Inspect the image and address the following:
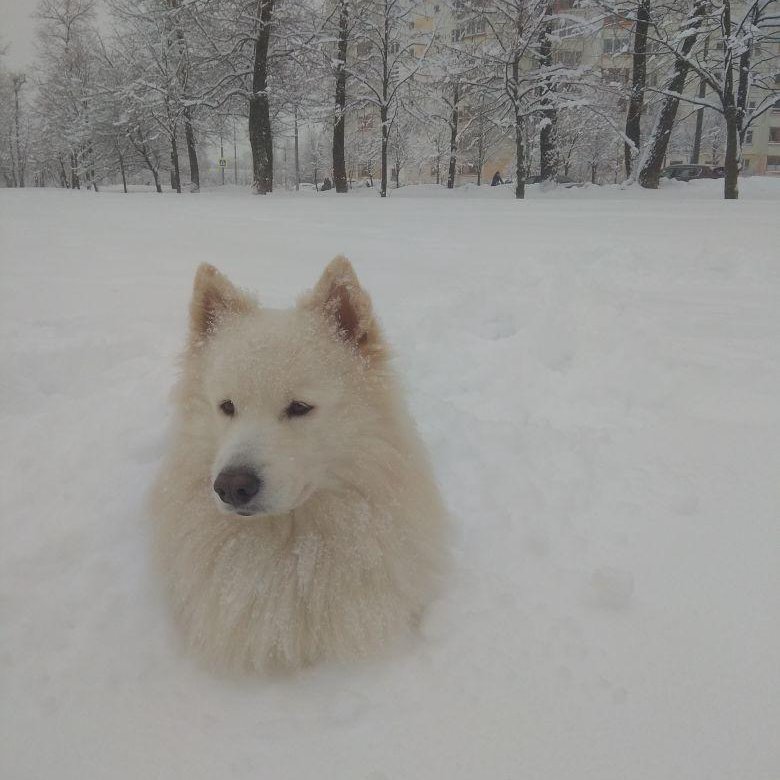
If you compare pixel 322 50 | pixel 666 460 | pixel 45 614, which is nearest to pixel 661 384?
pixel 666 460

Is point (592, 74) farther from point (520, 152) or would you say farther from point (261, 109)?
point (261, 109)

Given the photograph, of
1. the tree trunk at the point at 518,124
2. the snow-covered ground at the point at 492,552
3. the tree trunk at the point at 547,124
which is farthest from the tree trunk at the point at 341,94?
the snow-covered ground at the point at 492,552

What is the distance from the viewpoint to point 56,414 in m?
3.49

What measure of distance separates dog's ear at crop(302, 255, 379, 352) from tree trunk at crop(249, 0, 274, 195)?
18.7 m

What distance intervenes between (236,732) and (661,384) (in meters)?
3.34

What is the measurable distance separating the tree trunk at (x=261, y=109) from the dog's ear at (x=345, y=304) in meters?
18.7

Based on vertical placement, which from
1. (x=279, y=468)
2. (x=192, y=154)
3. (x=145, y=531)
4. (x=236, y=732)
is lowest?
(x=236, y=732)

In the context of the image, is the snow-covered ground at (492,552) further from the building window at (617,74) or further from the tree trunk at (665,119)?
the building window at (617,74)

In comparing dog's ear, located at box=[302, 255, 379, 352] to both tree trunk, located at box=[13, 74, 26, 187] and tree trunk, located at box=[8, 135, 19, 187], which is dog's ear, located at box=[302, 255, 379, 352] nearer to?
tree trunk, located at box=[13, 74, 26, 187]

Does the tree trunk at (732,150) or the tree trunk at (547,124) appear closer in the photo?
the tree trunk at (732,150)

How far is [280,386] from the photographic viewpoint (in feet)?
6.57

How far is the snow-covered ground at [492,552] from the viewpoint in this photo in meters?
1.69

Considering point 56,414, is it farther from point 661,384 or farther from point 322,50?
point 322,50

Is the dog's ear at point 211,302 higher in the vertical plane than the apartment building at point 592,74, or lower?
Result: lower
